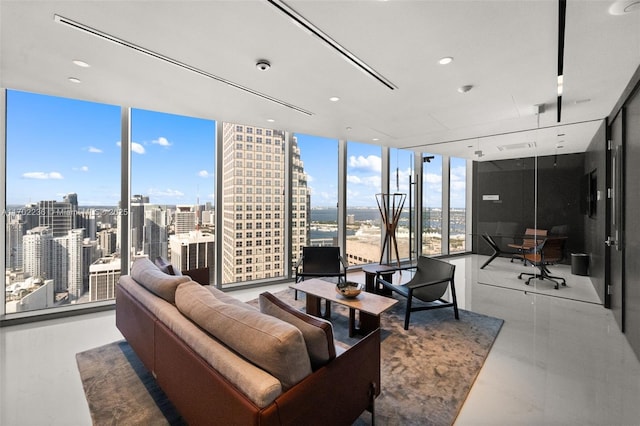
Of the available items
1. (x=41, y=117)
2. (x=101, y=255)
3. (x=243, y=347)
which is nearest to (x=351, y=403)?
(x=243, y=347)

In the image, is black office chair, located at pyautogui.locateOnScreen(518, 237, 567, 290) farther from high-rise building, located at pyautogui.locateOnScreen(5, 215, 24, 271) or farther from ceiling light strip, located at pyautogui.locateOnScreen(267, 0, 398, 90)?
high-rise building, located at pyautogui.locateOnScreen(5, 215, 24, 271)

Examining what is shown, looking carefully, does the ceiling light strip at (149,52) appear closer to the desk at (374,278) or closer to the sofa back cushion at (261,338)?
the sofa back cushion at (261,338)

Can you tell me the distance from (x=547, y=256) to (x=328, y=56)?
476cm

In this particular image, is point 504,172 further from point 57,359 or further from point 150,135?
point 57,359

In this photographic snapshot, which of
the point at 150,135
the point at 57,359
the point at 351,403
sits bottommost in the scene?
the point at 57,359

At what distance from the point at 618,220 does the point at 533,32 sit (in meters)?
2.54

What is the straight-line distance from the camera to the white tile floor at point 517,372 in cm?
199

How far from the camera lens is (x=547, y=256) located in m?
4.64

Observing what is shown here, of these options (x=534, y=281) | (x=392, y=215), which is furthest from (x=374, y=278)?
(x=534, y=281)

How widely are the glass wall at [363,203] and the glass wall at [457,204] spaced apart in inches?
63.8

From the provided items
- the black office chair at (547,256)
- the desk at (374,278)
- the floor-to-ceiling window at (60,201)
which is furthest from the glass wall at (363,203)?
the floor-to-ceiling window at (60,201)

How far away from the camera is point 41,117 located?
363cm

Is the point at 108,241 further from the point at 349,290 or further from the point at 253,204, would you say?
the point at 349,290

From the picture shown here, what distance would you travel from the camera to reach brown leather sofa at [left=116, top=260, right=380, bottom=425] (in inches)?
48.7
